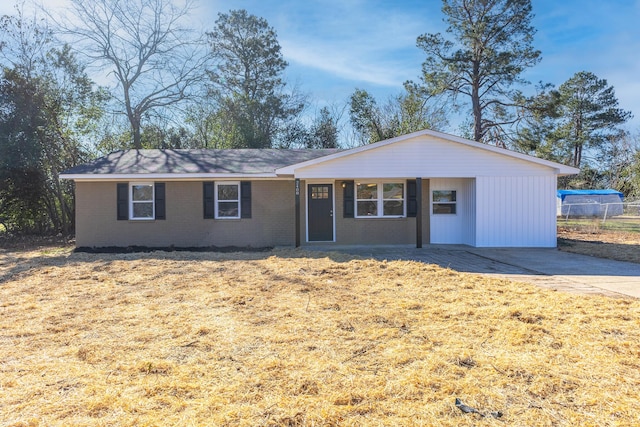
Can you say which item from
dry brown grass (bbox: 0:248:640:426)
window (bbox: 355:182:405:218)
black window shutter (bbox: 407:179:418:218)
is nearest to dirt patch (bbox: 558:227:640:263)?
black window shutter (bbox: 407:179:418:218)

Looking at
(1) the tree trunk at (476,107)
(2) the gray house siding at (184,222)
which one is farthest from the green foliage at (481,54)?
(2) the gray house siding at (184,222)

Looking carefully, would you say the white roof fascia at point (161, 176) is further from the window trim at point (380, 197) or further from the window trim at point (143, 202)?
the window trim at point (380, 197)

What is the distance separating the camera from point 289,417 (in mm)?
2469

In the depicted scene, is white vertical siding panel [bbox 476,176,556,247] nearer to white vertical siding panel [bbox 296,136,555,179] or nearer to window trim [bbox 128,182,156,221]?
white vertical siding panel [bbox 296,136,555,179]

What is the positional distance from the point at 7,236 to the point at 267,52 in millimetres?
18327

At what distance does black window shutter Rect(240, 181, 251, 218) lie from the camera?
1170 centimetres

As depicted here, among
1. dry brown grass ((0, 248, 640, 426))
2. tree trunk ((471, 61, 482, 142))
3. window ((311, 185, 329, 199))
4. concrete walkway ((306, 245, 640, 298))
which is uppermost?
tree trunk ((471, 61, 482, 142))

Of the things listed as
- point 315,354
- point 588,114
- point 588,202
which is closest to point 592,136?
point 588,114

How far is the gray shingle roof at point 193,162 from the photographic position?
11.4m

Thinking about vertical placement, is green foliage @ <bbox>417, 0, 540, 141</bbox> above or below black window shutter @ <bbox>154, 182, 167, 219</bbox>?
above

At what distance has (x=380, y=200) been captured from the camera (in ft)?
39.8

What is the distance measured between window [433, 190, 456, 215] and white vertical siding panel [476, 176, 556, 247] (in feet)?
4.18

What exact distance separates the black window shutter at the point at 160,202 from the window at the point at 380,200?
19.5 ft

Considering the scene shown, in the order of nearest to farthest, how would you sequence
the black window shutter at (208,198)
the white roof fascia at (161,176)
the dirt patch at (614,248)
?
1. the dirt patch at (614,248)
2. the white roof fascia at (161,176)
3. the black window shutter at (208,198)
